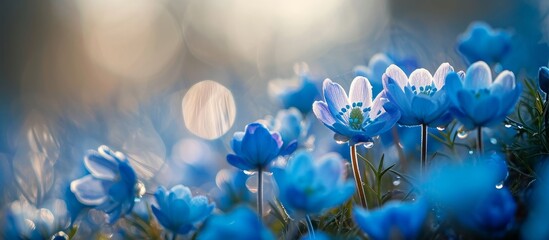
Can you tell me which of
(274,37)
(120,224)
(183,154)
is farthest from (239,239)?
(274,37)

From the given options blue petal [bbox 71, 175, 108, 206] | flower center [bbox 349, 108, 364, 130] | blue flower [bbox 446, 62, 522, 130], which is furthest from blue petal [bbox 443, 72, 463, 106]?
blue petal [bbox 71, 175, 108, 206]

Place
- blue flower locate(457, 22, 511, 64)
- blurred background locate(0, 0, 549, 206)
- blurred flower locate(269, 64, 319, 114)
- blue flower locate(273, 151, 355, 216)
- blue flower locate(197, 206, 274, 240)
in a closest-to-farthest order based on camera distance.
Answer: blue flower locate(197, 206, 274, 240), blue flower locate(273, 151, 355, 216), blue flower locate(457, 22, 511, 64), blurred flower locate(269, 64, 319, 114), blurred background locate(0, 0, 549, 206)

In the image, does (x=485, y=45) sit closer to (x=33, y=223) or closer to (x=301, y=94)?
(x=301, y=94)

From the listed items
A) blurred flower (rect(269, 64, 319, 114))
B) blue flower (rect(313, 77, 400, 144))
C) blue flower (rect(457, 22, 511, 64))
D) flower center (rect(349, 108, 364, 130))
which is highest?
blue flower (rect(313, 77, 400, 144))

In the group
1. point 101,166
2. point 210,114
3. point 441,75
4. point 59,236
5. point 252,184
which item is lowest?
point 210,114

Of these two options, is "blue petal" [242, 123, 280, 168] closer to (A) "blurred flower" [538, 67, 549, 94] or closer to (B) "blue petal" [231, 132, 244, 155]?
(B) "blue petal" [231, 132, 244, 155]

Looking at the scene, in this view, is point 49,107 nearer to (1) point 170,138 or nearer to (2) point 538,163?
(1) point 170,138

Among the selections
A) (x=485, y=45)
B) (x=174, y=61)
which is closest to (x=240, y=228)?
(x=485, y=45)
